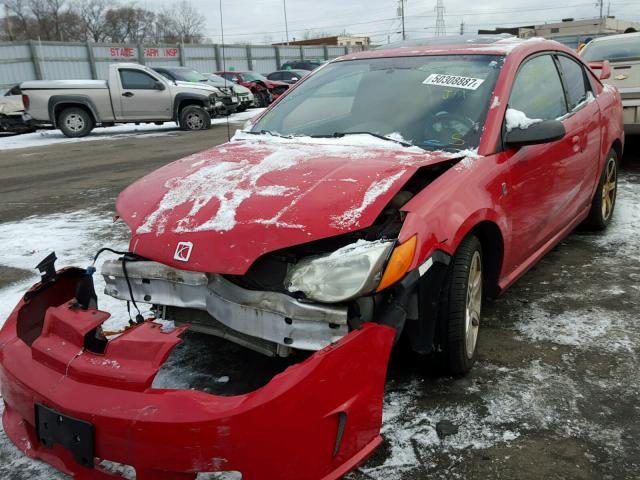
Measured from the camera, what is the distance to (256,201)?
243 cm

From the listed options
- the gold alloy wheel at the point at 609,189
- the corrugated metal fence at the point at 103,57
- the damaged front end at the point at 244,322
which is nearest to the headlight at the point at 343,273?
the damaged front end at the point at 244,322

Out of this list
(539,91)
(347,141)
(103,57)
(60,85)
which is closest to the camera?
(347,141)

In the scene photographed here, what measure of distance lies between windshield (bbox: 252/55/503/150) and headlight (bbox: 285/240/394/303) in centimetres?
109

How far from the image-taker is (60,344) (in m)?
2.12

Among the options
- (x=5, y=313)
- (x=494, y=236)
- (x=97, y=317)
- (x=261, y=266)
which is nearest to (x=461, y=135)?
(x=494, y=236)

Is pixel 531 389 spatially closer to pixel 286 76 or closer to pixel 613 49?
pixel 613 49

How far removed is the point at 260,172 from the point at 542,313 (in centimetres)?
200

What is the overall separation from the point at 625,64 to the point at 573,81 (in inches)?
151

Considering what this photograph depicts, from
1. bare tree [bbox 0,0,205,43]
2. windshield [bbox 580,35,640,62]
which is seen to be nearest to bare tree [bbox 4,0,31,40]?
bare tree [bbox 0,0,205,43]

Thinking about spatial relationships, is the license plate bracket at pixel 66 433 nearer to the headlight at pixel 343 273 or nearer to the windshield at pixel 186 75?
the headlight at pixel 343 273

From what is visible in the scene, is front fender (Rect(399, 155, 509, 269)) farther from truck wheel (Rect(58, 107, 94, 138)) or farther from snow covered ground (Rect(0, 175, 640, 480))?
truck wheel (Rect(58, 107, 94, 138))

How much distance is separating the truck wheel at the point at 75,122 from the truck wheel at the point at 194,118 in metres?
2.42

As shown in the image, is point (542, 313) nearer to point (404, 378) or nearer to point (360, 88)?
point (404, 378)

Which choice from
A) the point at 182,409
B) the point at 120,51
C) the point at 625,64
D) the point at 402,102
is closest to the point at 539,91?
the point at 402,102
